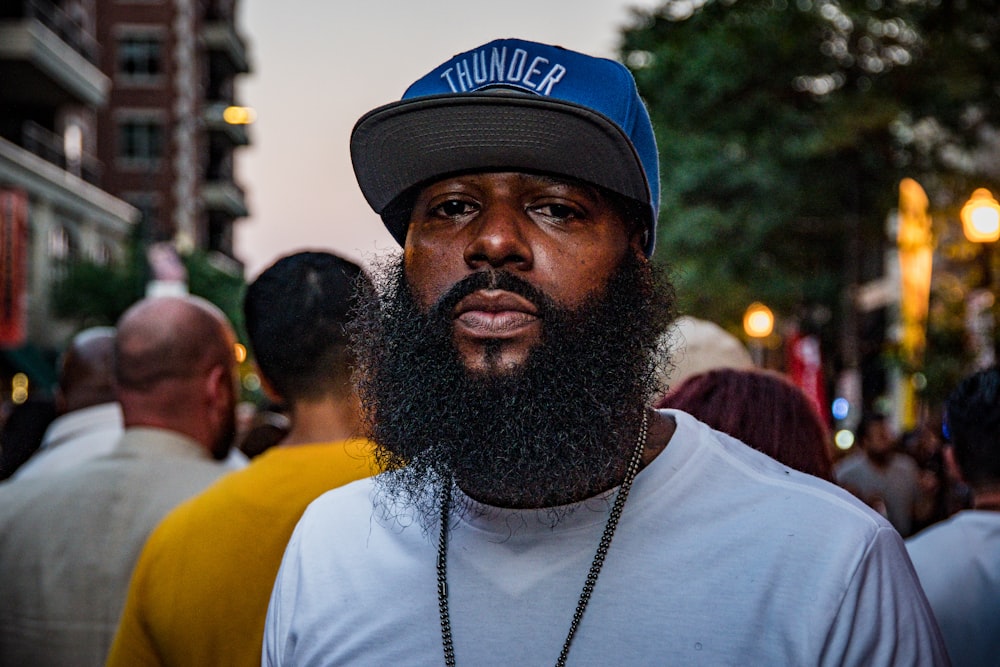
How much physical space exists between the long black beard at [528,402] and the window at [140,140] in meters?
46.9

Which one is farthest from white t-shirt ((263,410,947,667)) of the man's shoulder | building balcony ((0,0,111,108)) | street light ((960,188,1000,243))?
building balcony ((0,0,111,108))

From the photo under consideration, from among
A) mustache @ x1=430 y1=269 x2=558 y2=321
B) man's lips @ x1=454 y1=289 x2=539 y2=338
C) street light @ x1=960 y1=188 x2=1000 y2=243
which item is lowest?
man's lips @ x1=454 y1=289 x2=539 y2=338

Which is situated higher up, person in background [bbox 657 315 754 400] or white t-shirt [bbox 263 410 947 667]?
person in background [bbox 657 315 754 400]

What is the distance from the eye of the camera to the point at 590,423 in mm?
2125

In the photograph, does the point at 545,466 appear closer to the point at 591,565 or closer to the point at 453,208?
the point at 591,565

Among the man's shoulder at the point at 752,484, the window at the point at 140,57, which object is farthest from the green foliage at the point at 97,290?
the man's shoulder at the point at 752,484

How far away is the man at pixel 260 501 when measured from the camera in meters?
2.97

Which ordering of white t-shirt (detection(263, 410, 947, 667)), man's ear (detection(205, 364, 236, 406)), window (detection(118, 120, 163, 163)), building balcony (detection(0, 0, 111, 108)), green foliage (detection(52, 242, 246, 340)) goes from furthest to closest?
window (detection(118, 120, 163, 163)) → green foliage (detection(52, 242, 246, 340)) → building balcony (detection(0, 0, 111, 108)) → man's ear (detection(205, 364, 236, 406)) → white t-shirt (detection(263, 410, 947, 667))

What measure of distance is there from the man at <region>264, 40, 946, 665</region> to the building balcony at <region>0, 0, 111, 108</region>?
25694 mm

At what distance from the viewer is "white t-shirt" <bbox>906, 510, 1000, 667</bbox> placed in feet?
10.8

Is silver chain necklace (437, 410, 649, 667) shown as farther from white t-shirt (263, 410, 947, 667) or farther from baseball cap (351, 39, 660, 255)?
baseball cap (351, 39, 660, 255)

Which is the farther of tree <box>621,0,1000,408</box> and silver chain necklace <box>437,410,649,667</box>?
tree <box>621,0,1000,408</box>

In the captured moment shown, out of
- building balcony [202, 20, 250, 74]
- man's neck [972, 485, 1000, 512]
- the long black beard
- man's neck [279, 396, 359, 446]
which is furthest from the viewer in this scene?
building balcony [202, 20, 250, 74]

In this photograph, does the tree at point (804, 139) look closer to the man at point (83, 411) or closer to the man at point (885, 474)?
the man at point (885, 474)
